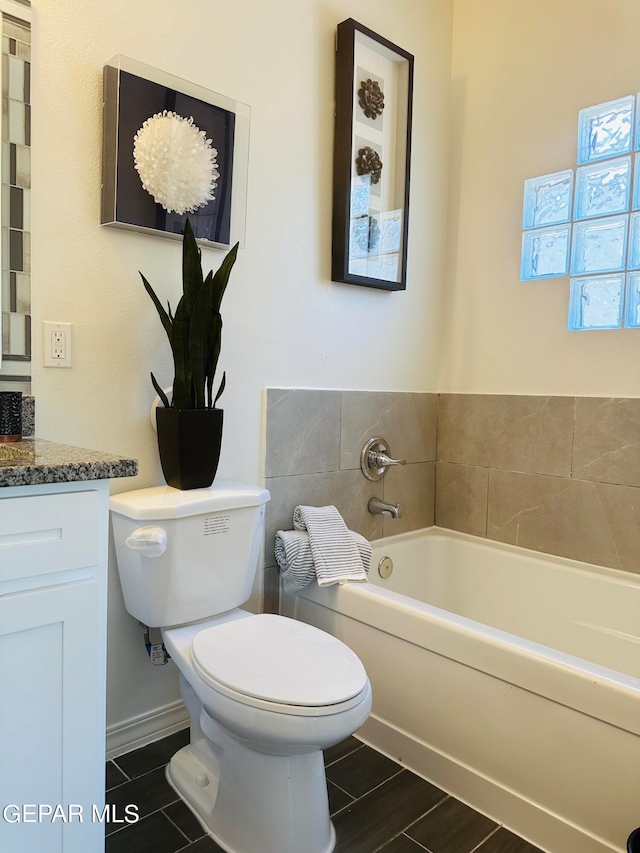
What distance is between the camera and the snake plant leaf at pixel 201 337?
1.59 metres

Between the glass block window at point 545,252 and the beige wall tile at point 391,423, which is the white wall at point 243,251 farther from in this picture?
the glass block window at point 545,252

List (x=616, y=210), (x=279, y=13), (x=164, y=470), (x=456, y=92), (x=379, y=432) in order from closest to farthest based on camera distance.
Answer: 1. (x=164, y=470)
2. (x=279, y=13)
3. (x=616, y=210)
4. (x=379, y=432)
5. (x=456, y=92)

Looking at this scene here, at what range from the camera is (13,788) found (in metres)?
1.03

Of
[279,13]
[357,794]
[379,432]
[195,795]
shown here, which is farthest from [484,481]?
[279,13]

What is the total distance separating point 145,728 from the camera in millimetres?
1768

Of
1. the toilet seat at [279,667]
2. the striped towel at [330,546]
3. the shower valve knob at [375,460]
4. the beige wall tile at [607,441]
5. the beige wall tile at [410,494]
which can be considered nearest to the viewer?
the toilet seat at [279,667]

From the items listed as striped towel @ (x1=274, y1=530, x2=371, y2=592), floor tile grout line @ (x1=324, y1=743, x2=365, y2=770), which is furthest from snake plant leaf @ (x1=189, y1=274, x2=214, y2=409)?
floor tile grout line @ (x1=324, y1=743, x2=365, y2=770)

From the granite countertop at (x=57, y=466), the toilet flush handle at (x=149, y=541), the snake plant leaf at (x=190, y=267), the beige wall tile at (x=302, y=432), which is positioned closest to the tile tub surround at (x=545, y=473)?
the beige wall tile at (x=302, y=432)

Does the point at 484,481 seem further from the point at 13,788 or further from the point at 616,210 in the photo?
the point at 13,788

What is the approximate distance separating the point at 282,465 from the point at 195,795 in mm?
958

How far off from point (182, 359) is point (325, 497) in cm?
79

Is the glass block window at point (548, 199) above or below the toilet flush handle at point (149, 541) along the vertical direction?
above

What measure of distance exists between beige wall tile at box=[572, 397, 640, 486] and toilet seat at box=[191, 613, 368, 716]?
1.17 metres

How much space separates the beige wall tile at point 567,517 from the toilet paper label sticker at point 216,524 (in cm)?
121
